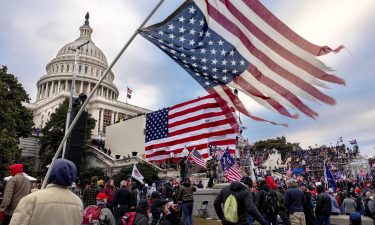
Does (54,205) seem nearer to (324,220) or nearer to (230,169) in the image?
(324,220)

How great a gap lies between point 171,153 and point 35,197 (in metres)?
14.2

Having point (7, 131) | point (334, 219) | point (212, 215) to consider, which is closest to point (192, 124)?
point (212, 215)

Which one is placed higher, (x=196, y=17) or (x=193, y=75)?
(x=196, y=17)

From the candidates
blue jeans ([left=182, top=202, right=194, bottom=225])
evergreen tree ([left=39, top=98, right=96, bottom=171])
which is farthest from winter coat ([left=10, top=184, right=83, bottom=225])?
evergreen tree ([left=39, top=98, right=96, bottom=171])

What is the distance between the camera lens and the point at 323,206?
29.6 ft

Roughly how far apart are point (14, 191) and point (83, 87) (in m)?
92.7

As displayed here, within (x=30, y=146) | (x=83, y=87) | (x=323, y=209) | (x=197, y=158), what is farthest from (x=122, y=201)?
(x=83, y=87)

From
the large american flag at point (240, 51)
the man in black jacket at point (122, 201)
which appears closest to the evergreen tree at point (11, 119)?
the man in black jacket at point (122, 201)

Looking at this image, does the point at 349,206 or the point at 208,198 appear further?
the point at 208,198

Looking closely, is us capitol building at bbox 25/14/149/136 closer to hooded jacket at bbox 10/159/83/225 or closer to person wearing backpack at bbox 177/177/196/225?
person wearing backpack at bbox 177/177/196/225

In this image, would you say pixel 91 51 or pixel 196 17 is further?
pixel 91 51

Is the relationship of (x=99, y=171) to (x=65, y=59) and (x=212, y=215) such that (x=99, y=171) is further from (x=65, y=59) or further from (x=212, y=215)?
(x=65, y=59)

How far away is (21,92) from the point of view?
40031mm

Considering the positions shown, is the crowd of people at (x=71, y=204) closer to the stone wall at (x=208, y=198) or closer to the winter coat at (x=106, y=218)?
the winter coat at (x=106, y=218)
